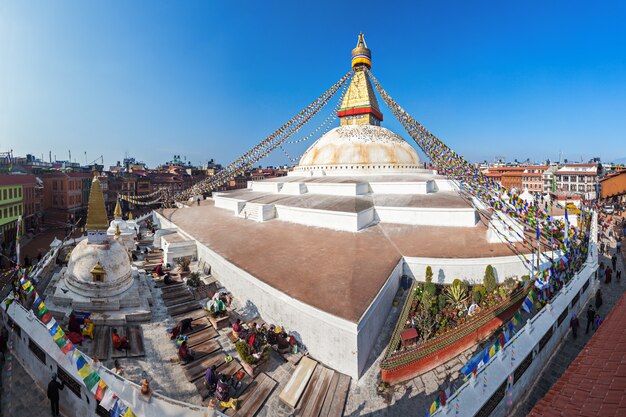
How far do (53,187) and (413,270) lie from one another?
115 feet

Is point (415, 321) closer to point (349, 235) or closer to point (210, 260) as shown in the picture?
point (349, 235)

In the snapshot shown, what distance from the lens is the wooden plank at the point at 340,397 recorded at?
5.04 meters

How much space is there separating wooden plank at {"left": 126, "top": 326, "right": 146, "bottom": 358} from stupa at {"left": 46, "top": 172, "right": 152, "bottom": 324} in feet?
1.22

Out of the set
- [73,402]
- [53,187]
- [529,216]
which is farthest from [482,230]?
[53,187]

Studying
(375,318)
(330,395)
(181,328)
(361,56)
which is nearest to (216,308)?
(181,328)

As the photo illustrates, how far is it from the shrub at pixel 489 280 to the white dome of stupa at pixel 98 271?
32.2ft

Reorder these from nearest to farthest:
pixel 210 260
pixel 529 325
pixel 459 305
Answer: pixel 529 325
pixel 459 305
pixel 210 260

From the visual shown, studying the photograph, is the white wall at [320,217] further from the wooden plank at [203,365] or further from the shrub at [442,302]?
the wooden plank at [203,365]

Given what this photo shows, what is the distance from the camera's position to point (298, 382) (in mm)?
5559

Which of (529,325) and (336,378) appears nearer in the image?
(336,378)

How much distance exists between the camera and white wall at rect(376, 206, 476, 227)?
11242 mm

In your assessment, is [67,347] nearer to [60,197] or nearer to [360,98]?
[360,98]

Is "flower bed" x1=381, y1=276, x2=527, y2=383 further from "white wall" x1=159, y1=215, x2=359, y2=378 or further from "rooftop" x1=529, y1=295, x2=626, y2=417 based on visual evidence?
"rooftop" x1=529, y1=295, x2=626, y2=417

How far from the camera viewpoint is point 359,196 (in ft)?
46.4
